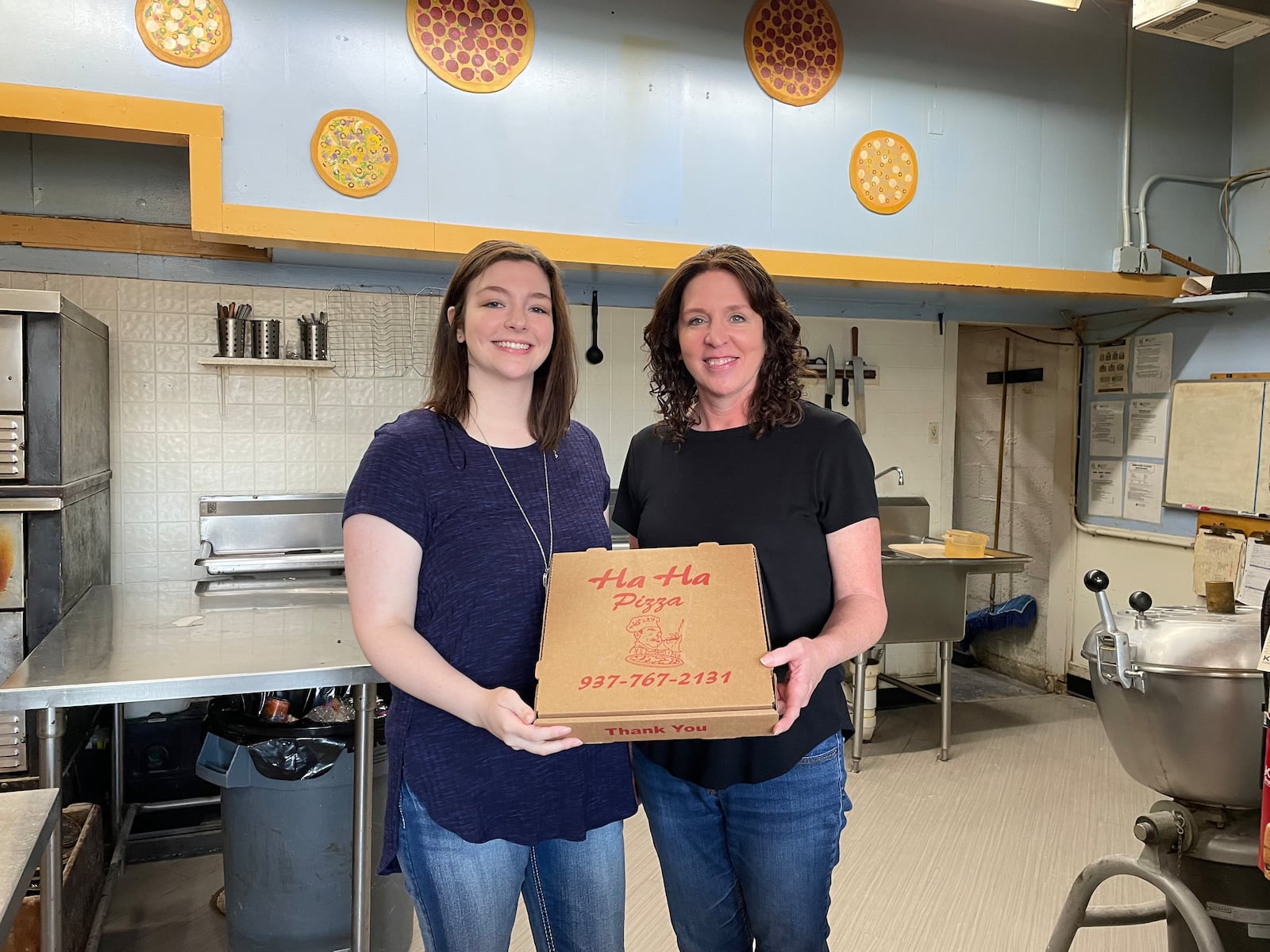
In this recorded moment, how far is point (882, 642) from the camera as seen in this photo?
12.9 feet

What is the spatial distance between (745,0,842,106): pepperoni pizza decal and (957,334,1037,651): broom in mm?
2554

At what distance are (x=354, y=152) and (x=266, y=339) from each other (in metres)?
0.93

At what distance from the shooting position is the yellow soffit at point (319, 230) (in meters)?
2.49

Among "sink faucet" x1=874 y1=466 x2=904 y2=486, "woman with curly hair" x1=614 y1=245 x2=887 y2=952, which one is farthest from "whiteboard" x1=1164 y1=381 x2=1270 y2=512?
"woman with curly hair" x1=614 y1=245 x2=887 y2=952

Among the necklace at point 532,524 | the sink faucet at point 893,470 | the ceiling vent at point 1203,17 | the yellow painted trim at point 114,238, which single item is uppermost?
the ceiling vent at point 1203,17

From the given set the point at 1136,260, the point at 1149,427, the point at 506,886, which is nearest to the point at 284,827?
the point at 506,886

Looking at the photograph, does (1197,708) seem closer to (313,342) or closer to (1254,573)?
(1254,573)

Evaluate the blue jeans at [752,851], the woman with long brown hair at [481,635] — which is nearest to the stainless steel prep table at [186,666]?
the woman with long brown hair at [481,635]

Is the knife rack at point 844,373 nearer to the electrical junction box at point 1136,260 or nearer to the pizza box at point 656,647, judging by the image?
the electrical junction box at point 1136,260

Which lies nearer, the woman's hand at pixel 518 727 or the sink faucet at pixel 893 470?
the woman's hand at pixel 518 727

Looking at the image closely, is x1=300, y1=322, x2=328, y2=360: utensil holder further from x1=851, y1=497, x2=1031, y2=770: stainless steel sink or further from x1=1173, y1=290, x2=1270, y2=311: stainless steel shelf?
x1=1173, y1=290, x2=1270, y2=311: stainless steel shelf

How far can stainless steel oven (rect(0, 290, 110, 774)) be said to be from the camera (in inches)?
96.2

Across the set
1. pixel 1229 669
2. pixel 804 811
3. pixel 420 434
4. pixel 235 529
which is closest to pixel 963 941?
pixel 1229 669

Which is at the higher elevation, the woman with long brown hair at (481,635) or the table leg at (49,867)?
the woman with long brown hair at (481,635)
